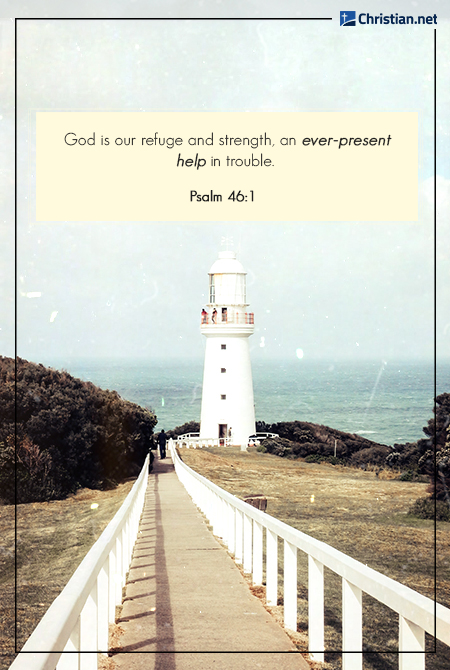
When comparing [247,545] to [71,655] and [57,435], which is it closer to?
[71,655]

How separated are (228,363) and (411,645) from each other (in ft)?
104

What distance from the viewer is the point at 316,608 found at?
326 cm

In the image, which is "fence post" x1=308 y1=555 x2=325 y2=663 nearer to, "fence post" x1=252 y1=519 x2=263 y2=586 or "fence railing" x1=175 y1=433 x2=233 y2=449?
"fence post" x1=252 y1=519 x2=263 y2=586

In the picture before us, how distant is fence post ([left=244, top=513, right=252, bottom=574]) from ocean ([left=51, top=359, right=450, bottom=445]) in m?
44.5

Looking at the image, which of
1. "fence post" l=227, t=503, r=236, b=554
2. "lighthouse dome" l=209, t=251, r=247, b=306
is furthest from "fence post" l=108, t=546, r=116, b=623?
"lighthouse dome" l=209, t=251, r=247, b=306

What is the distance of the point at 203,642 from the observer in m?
3.67

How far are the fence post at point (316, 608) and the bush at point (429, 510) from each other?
10.1 meters

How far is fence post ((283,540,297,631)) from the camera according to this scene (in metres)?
3.81

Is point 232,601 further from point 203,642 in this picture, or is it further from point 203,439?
point 203,439

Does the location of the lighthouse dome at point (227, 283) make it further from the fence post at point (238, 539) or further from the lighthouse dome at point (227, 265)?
the fence post at point (238, 539)

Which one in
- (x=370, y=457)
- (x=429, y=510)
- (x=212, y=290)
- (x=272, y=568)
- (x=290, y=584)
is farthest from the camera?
(x=212, y=290)

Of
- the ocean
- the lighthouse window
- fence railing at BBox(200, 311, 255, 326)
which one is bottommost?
the ocean

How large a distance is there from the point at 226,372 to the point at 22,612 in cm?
2760

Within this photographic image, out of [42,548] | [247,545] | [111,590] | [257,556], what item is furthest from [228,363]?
[111,590]
